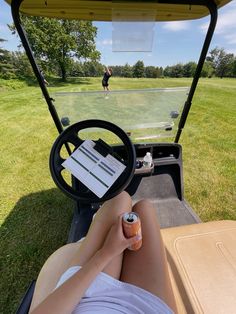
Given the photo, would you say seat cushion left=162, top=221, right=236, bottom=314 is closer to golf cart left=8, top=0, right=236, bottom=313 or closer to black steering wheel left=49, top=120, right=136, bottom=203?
golf cart left=8, top=0, right=236, bottom=313

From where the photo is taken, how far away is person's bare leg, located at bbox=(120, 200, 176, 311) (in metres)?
1.03

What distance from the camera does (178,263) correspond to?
1.20m

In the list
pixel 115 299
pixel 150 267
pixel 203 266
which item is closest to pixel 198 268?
pixel 203 266

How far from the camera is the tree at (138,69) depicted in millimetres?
1580

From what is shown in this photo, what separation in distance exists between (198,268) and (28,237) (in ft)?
5.64

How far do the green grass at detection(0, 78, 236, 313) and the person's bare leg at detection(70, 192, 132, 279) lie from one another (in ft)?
2.75

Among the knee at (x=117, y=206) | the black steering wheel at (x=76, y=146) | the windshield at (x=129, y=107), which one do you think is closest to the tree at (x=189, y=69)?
the windshield at (x=129, y=107)

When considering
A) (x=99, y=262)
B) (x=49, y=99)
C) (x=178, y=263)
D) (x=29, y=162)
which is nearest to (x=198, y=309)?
(x=178, y=263)

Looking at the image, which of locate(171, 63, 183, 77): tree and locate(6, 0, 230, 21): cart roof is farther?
locate(171, 63, 183, 77): tree

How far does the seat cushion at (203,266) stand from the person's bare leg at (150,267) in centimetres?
8

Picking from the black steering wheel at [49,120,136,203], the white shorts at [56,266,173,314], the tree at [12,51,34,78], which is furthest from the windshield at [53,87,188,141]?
the tree at [12,51,34,78]

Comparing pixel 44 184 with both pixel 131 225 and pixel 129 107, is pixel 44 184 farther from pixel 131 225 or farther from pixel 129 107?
pixel 131 225

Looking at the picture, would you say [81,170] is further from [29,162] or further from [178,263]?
[29,162]

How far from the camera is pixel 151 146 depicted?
2.18 meters
